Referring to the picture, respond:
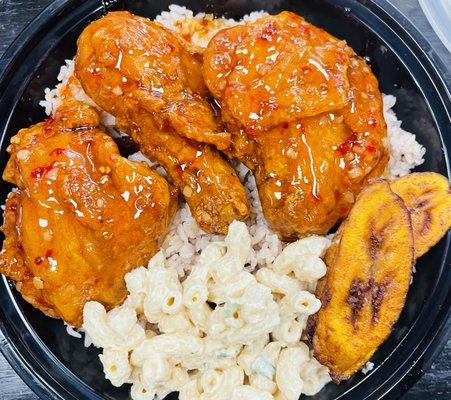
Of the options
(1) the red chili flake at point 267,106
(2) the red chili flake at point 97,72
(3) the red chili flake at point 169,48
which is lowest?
(2) the red chili flake at point 97,72

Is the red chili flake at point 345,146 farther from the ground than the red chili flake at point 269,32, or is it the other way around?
the red chili flake at point 269,32

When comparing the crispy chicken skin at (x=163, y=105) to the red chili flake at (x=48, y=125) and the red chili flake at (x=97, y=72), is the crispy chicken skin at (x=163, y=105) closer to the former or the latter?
the red chili flake at (x=97, y=72)

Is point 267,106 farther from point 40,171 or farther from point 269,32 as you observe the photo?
point 40,171

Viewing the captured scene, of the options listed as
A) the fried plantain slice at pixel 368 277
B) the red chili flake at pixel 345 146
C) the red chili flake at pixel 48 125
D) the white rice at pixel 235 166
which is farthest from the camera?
the white rice at pixel 235 166

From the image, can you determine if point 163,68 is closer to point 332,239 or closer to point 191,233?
point 191,233

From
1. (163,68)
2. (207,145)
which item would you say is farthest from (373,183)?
(163,68)

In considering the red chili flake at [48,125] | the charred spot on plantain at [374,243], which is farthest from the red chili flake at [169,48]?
the charred spot on plantain at [374,243]
